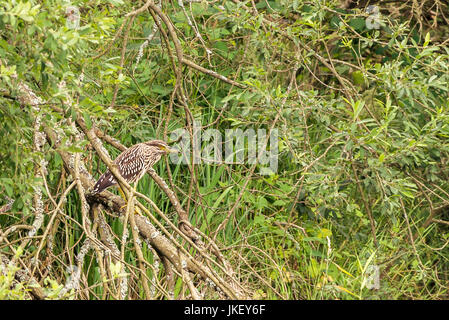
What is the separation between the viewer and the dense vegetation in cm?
300

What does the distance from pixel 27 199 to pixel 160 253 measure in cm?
90

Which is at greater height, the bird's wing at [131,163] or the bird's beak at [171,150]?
the bird's wing at [131,163]

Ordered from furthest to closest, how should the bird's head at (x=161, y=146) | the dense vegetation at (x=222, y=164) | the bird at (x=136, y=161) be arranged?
the bird's head at (x=161, y=146)
the bird at (x=136, y=161)
the dense vegetation at (x=222, y=164)

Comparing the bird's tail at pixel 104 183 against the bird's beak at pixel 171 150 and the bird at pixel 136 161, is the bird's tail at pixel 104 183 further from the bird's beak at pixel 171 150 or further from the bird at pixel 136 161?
the bird's beak at pixel 171 150

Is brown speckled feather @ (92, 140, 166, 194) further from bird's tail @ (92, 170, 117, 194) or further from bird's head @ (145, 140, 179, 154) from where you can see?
bird's tail @ (92, 170, 117, 194)

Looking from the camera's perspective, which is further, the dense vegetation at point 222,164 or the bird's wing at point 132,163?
the bird's wing at point 132,163

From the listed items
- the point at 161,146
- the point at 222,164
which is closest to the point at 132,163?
the point at 161,146

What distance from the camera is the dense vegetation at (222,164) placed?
300cm

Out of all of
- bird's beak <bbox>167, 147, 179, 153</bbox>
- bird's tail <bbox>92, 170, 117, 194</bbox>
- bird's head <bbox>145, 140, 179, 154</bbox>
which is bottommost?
bird's beak <bbox>167, 147, 179, 153</bbox>

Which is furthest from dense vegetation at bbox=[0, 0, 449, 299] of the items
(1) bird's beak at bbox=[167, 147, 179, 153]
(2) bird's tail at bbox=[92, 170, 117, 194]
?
(1) bird's beak at bbox=[167, 147, 179, 153]

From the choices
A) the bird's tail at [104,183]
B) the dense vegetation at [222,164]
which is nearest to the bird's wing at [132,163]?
the dense vegetation at [222,164]

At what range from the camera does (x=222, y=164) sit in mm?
4961

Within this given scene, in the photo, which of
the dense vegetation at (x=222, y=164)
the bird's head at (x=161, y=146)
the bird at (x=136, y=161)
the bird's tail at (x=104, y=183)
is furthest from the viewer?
the bird's head at (x=161, y=146)

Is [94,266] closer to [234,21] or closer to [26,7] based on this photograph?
[234,21]
